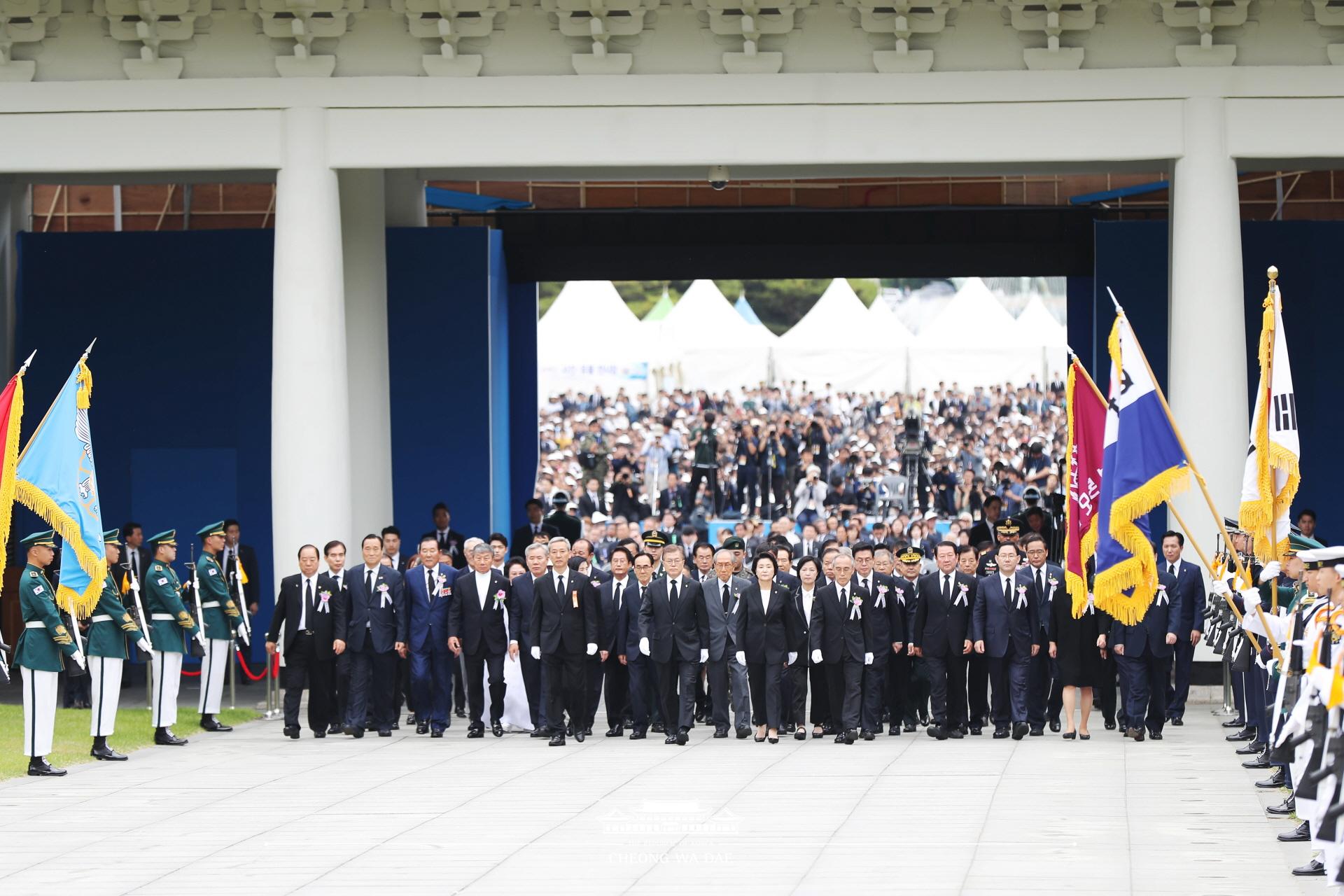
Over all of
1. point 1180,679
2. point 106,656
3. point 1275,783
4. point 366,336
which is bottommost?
point 1275,783

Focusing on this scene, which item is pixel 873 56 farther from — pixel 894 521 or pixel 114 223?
pixel 114 223

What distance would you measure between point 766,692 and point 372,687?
3.44m

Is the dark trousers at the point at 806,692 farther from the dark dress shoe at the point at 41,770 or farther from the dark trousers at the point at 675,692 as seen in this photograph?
the dark dress shoe at the point at 41,770

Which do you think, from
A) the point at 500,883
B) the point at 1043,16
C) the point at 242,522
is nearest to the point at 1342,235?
the point at 1043,16

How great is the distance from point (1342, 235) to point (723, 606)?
925cm

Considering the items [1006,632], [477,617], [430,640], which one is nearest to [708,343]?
[477,617]

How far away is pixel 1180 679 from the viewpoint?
15.9m

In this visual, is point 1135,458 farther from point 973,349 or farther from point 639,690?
point 973,349

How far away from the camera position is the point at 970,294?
33938mm

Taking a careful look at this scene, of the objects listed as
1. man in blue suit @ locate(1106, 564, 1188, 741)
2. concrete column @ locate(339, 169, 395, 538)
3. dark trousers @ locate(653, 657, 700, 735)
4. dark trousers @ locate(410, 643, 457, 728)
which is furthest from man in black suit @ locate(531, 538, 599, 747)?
concrete column @ locate(339, 169, 395, 538)

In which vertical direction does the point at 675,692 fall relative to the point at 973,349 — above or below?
below

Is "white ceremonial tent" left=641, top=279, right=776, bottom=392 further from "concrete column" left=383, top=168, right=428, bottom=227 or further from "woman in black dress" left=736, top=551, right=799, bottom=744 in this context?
"woman in black dress" left=736, top=551, right=799, bottom=744

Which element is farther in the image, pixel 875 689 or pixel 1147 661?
pixel 875 689

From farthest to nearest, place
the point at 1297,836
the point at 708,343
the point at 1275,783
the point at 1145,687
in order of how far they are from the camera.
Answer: the point at 708,343 → the point at 1145,687 → the point at 1275,783 → the point at 1297,836
